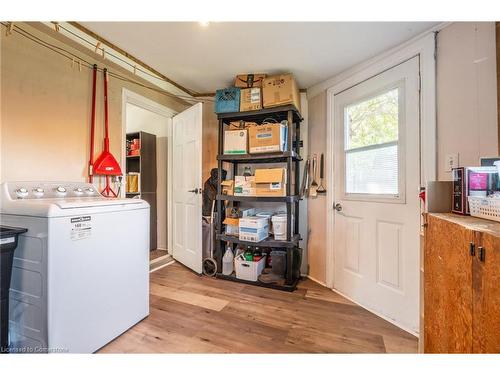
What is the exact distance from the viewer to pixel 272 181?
2289 millimetres

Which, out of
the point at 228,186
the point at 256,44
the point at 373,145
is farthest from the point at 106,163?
the point at 373,145

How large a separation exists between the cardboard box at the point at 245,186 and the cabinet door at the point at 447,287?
5.16 ft

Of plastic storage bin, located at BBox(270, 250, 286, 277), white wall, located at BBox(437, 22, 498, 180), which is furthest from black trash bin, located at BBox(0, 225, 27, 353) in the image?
white wall, located at BBox(437, 22, 498, 180)

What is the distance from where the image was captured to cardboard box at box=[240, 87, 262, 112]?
235 centimetres

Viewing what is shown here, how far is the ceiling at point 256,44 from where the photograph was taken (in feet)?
5.46

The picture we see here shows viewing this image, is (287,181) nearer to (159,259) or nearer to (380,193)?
(380,193)

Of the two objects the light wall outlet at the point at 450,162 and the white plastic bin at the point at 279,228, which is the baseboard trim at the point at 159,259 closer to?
the white plastic bin at the point at 279,228

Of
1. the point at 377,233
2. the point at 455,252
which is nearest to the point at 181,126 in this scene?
the point at 377,233

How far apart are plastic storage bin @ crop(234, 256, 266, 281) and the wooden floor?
128 millimetres

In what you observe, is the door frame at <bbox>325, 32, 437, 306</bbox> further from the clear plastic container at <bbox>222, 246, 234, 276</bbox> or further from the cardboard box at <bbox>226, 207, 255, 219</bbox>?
the clear plastic container at <bbox>222, 246, 234, 276</bbox>

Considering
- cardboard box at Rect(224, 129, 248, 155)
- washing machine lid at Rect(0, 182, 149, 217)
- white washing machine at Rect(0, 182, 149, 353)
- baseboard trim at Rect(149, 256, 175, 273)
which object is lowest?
baseboard trim at Rect(149, 256, 175, 273)

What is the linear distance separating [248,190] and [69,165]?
1.60m

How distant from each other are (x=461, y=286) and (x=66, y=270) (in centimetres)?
184
